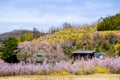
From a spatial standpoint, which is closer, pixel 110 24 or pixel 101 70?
pixel 101 70

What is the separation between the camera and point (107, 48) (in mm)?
37812

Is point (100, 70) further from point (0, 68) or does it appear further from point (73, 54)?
point (73, 54)

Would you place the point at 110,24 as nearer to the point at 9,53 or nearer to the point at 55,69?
the point at 9,53

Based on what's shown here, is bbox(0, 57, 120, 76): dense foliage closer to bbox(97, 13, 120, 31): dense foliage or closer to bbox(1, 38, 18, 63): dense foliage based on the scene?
bbox(1, 38, 18, 63): dense foliage

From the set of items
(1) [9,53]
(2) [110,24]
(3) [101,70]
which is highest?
(2) [110,24]

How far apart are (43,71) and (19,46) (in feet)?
40.0

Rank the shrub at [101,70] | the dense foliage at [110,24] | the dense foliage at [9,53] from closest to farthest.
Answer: the shrub at [101,70] < the dense foliage at [9,53] < the dense foliage at [110,24]

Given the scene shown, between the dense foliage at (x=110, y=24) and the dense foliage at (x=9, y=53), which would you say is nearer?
the dense foliage at (x=9, y=53)

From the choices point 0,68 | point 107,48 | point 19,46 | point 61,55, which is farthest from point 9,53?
point 107,48

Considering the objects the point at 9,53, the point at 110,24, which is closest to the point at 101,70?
the point at 9,53

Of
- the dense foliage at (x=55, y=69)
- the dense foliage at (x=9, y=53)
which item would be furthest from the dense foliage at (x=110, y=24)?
the dense foliage at (x=55, y=69)

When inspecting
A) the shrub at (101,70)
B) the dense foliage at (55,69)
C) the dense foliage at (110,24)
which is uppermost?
the dense foliage at (110,24)

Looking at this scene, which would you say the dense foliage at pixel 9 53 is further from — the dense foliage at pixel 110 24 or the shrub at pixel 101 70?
the dense foliage at pixel 110 24

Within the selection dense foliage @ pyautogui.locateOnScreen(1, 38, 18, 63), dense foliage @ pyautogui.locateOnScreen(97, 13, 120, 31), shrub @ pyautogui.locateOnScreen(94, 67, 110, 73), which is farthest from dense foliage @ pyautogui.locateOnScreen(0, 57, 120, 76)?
dense foliage @ pyautogui.locateOnScreen(97, 13, 120, 31)
